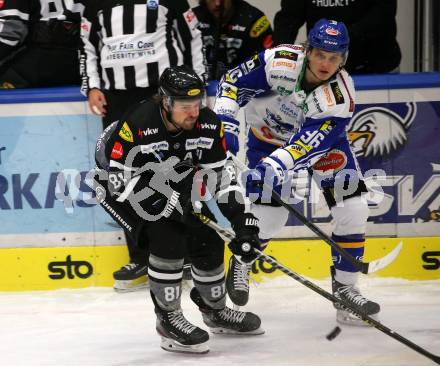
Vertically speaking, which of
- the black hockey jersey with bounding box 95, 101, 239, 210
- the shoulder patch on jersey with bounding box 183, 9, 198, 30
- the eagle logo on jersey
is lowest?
Answer: the eagle logo on jersey

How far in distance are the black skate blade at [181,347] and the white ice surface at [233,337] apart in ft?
0.08

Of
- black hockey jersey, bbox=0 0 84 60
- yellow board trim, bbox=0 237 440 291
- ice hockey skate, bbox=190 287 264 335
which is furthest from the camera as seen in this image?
yellow board trim, bbox=0 237 440 291

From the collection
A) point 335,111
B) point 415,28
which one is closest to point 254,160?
point 335,111

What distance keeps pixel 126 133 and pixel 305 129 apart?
0.79 metres

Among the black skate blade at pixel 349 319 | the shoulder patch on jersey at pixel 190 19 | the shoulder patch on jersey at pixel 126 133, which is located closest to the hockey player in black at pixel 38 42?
the shoulder patch on jersey at pixel 190 19

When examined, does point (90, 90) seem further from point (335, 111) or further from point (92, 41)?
point (335, 111)

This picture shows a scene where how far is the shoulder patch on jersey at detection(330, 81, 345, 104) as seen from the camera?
13.4 ft

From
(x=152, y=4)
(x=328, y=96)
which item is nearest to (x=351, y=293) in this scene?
(x=328, y=96)

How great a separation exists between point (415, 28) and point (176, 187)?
2567mm

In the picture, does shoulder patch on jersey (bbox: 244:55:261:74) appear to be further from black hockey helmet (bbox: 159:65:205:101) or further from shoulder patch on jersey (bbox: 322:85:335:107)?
black hockey helmet (bbox: 159:65:205:101)

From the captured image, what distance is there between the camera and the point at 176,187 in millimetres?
4031

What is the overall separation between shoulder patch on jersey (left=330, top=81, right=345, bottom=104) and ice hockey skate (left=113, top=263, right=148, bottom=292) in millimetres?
1489

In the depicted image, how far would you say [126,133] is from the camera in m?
3.86

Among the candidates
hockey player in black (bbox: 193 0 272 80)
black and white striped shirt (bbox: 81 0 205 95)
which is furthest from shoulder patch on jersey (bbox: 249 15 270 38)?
black and white striped shirt (bbox: 81 0 205 95)
